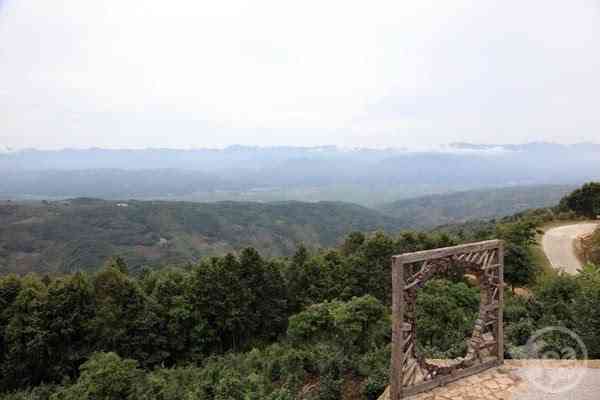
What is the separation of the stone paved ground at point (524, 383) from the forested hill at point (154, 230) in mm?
47990

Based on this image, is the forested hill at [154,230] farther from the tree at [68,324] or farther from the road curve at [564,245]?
the tree at [68,324]

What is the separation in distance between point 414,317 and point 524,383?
2812 millimetres

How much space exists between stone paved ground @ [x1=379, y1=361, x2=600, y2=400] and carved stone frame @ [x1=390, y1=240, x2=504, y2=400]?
18cm

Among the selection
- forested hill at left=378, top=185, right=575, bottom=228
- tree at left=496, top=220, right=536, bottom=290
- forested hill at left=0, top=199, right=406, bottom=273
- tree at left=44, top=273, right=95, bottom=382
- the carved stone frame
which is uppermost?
the carved stone frame

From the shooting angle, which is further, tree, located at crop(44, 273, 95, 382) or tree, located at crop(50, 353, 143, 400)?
tree, located at crop(44, 273, 95, 382)

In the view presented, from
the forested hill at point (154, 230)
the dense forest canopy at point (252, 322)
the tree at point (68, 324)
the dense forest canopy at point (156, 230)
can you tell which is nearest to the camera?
the dense forest canopy at point (252, 322)

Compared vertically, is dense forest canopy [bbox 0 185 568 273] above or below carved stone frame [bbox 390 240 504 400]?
below

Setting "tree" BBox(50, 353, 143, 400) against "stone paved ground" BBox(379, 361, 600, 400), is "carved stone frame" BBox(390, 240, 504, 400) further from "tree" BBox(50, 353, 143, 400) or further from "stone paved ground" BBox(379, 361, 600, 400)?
"tree" BBox(50, 353, 143, 400)

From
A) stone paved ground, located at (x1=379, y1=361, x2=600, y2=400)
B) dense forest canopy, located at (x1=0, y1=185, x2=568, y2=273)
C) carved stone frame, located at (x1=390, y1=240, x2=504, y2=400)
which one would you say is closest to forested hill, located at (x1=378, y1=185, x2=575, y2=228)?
dense forest canopy, located at (x1=0, y1=185, x2=568, y2=273)

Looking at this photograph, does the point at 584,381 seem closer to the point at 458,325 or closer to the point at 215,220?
the point at 458,325

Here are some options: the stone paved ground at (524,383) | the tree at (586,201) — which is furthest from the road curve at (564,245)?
the stone paved ground at (524,383)

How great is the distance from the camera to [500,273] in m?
8.08

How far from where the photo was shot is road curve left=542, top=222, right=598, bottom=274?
21914 mm

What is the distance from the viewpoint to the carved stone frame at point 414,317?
6.89 m
